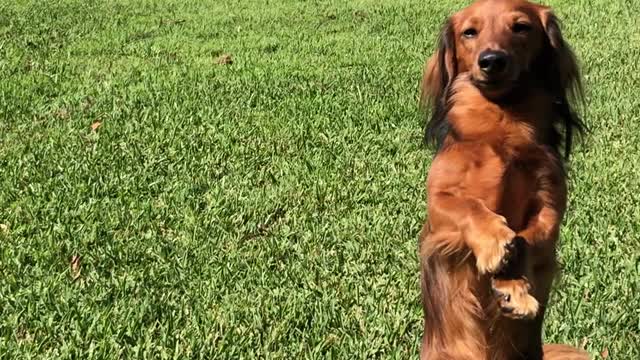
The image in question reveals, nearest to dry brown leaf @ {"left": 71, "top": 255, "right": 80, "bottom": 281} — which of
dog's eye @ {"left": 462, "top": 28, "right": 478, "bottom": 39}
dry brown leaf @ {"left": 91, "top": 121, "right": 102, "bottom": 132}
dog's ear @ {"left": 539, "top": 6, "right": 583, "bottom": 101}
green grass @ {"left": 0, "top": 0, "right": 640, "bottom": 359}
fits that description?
green grass @ {"left": 0, "top": 0, "right": 640, "bottom": 359}

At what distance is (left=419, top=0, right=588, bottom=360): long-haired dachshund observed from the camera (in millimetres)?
2391

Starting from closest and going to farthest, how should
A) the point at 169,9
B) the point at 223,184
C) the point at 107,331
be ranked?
the point at 107,331
the point at 223,184
the point at 169,9

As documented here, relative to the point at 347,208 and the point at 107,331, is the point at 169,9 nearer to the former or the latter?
the point at 347,208

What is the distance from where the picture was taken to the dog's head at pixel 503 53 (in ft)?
8.64

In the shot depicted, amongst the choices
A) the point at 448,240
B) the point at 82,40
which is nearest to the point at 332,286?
the point at 448,240

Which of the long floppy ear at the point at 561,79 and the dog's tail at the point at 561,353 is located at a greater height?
the long floppy ear at the point at 561,79

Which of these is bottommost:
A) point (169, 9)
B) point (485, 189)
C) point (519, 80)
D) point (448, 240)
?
point (169, 9)

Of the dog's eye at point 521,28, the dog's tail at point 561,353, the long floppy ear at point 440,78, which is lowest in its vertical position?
the dog's tail at point 561,353

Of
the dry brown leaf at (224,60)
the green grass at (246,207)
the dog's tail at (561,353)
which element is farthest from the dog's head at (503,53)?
the dry brown leaf at (224,60)

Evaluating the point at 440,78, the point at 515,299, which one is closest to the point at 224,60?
the point at 440,78

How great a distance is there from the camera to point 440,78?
3.08 meters

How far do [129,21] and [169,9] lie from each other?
5.02 ft

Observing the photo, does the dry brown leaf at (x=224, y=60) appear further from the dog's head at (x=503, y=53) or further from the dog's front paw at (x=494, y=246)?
the dog's front paw at (x=494, y=246)

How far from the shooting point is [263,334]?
3.43 m
